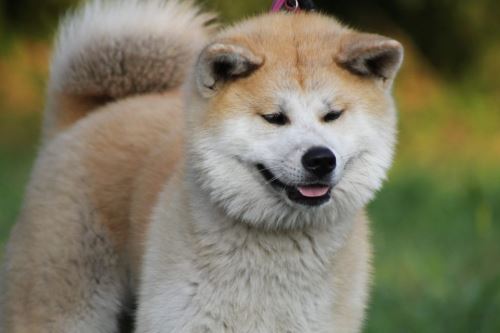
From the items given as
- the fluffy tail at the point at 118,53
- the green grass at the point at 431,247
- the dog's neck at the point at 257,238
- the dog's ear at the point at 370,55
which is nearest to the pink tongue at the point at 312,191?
the dog's neck at the point at 257,238

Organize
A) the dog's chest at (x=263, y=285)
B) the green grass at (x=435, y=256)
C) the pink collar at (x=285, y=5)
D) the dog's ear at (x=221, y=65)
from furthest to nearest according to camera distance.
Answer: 1. the green grass at (x=435, y=256)
2. the pink collar at (x=285, y=5)
3. the dog's chest at (x=263, y=285)
4. the dog's ear at (x=221, y=65)

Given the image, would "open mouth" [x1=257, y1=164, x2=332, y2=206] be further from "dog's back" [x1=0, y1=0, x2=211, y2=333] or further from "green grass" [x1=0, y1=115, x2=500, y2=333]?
"green grass" [x1=0, y1=115, x2=500, y2=333]

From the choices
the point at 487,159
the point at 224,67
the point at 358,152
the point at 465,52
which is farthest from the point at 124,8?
the point at 465,52

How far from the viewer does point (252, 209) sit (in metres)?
4.30

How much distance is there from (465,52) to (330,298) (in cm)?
1205

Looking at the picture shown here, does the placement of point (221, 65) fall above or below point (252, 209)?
above

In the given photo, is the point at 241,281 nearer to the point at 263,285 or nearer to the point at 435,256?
the point at 263,285

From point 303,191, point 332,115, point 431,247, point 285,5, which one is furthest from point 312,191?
point 431,247

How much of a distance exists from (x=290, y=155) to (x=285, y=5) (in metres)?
1.10

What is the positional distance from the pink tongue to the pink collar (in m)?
0.97

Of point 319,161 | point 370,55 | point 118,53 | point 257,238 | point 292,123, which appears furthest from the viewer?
point 118,53

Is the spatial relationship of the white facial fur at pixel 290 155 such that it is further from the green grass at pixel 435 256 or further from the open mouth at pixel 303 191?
the green grass at pixel 435 256

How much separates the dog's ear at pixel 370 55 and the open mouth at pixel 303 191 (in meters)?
0.49

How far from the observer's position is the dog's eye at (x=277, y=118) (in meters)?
4.19
